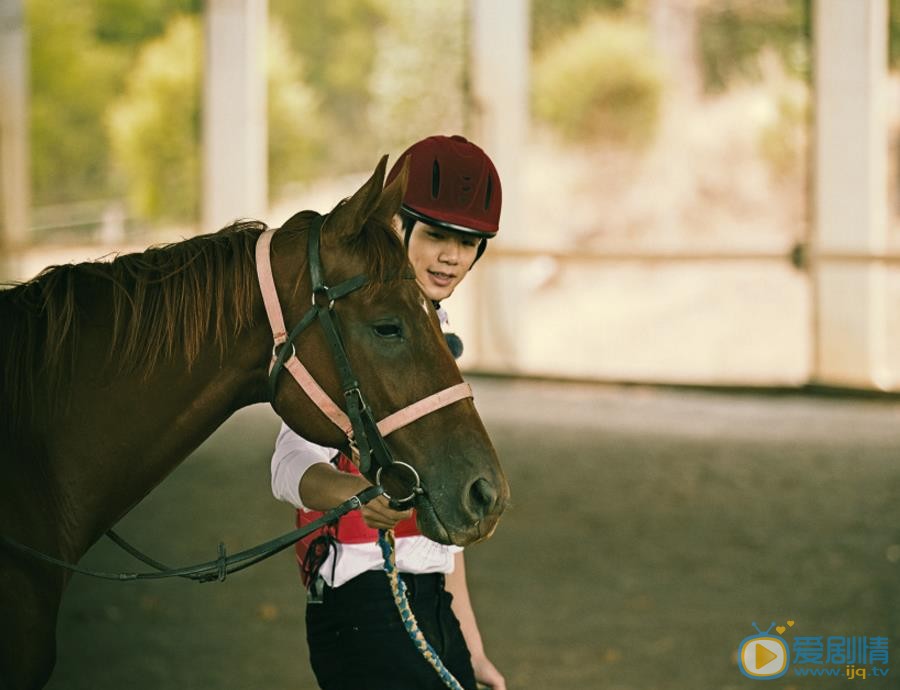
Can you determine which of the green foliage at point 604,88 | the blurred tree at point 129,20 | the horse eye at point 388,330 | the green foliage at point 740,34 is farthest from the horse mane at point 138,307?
the blurred tree at point 129,20

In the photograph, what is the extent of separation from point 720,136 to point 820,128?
1041 centimetres

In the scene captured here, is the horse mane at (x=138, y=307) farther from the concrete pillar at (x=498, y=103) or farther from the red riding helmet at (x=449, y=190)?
the concrete pillar at (x=498, y=103)

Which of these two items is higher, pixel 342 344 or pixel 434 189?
pixel 434 189

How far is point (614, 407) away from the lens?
463 inches

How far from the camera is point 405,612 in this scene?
8.59ft

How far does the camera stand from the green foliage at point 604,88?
22781 millimetres

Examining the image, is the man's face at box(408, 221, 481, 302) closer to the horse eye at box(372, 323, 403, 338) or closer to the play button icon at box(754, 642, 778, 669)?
the horse eye at box(372, 323, 403, 338)

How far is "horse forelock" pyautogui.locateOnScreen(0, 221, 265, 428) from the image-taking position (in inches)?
99.3

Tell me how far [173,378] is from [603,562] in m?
4.54

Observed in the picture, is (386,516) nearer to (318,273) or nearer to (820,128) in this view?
(318,273)

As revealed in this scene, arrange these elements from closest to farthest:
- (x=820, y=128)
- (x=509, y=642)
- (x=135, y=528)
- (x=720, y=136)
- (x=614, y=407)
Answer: (x=509, y=642)
(x=135, y=528)
(x=614, y=407)
(x=820, y=128)
(x=720, y=136)

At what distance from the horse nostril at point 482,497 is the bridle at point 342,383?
97 mm

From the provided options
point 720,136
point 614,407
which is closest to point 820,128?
point 614,407

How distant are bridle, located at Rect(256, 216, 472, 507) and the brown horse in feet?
0.06
